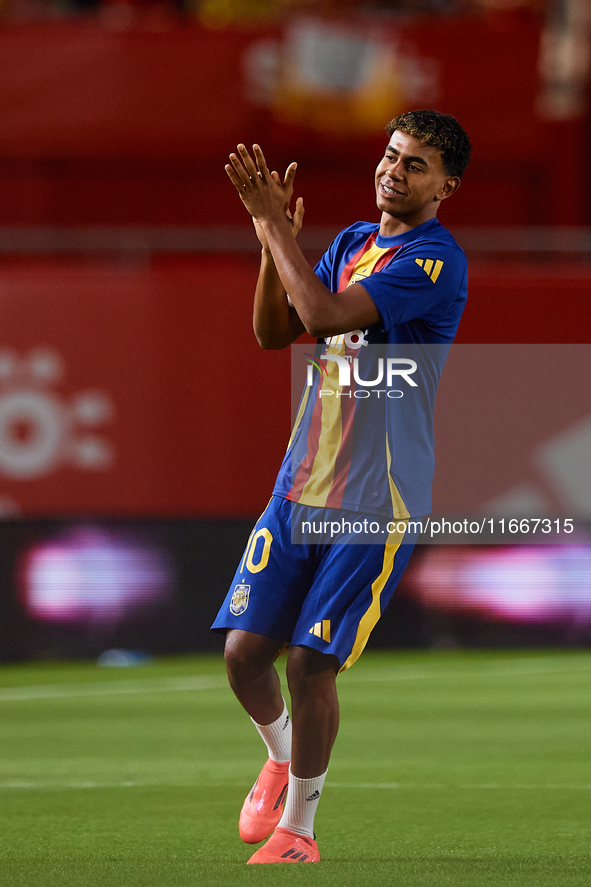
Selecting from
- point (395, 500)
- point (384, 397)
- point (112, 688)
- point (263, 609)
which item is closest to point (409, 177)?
point (384, 397)

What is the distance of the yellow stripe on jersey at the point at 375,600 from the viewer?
414 cm

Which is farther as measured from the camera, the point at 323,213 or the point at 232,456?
the point at 323,213

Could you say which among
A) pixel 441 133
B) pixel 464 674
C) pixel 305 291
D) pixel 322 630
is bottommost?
pixel 464 674

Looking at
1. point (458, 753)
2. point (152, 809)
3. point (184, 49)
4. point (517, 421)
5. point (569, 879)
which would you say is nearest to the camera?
point (569, 879)

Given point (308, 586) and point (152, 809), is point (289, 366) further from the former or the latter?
point (308, 586)

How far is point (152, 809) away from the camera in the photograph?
5309 mm

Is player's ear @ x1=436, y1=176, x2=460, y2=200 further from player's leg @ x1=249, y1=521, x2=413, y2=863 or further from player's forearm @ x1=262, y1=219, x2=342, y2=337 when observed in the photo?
player's leg @ x1=249, y1=521, x2=413, y2=863

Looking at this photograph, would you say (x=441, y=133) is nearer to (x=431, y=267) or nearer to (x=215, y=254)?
(x=431, y=267)

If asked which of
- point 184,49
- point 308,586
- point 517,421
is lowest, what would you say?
point 517,421

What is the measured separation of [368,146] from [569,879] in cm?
997

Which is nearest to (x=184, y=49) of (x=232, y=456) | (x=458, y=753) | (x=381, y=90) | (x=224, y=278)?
(x=381, y=90)

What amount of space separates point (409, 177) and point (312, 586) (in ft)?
4.31

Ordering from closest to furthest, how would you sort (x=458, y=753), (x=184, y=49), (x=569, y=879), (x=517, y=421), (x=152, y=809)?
(x=569, y=879)
(x=152, y=809)
(x=458, y=753)
(x=517, y=421)
(x=184, y=49)

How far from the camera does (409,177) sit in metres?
4.18
